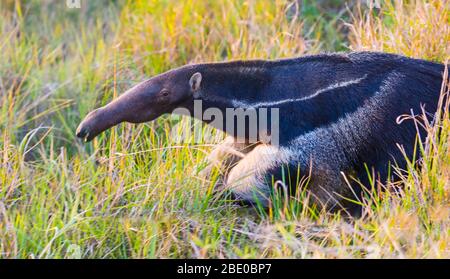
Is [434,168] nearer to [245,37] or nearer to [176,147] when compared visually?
[176,147]

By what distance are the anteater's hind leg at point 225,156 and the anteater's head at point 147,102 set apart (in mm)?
493

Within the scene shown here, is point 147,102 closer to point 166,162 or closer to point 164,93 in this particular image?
point 164,93

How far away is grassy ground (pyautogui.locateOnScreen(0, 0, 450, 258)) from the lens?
17.9 feet

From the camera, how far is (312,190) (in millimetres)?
6344

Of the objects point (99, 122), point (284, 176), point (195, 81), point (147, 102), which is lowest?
point (284, 176)

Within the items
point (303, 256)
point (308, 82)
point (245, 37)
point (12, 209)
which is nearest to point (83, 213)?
point (12, 209)

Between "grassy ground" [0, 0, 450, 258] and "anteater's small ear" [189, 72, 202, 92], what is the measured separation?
17.2 inches

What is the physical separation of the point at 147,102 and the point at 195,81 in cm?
37

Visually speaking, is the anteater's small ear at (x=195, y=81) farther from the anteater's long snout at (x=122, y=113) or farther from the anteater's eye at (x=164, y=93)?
the anteater's long snout at (x=122, y=113)

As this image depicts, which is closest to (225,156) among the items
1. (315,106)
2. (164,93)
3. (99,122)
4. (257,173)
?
(257,173)

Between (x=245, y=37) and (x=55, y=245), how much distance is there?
357cm

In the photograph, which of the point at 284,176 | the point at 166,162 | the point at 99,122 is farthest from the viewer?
the point at 166,162

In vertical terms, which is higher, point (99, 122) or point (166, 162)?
point (99, 122)

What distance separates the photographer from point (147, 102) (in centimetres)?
618
